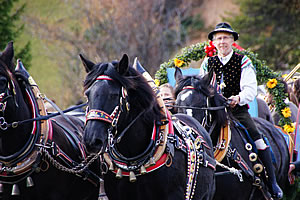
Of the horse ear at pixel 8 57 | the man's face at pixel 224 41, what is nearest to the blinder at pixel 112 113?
the horse ear at pixel 8 57

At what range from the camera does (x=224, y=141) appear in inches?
253

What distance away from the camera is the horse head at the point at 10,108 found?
484 centimetres

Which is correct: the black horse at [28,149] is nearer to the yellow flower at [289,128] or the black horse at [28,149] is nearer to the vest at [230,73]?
the vest at [230,73]

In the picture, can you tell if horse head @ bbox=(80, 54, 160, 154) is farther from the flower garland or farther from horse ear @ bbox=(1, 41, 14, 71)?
the flower garland

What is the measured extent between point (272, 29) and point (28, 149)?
2275cm

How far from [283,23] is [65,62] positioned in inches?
431

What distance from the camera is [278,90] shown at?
339 inches

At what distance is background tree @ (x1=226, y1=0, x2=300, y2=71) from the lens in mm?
23922

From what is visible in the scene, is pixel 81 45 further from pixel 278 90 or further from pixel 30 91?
pixel 30 91

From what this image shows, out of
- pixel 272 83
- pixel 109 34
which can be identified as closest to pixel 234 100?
pixel 272 83

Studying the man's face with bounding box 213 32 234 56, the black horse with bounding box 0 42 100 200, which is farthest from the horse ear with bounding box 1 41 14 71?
the man's face with bounding box 213 32 234 56

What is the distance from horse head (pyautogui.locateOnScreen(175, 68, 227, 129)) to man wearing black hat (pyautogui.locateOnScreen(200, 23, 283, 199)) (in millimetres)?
500

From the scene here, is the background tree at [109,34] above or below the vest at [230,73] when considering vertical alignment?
above

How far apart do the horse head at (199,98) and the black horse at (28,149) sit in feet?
4.90
